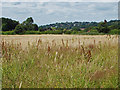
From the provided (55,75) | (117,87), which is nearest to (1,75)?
(55,75)

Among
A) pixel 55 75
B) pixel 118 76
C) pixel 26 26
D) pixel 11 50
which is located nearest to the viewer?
pixel 55 75

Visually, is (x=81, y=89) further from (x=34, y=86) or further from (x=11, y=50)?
(x=11, y=50)

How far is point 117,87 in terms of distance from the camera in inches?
94.0

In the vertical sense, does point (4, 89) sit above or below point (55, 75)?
below

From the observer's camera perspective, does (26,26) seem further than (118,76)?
Yes

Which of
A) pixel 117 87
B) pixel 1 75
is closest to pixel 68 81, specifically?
pixel 117 87

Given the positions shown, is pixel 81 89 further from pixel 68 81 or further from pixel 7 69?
pixel 7 69

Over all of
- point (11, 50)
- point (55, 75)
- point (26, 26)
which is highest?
point (26, 26)

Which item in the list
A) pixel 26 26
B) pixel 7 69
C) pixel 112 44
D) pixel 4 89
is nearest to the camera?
pixel 4 89

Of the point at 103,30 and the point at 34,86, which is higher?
the point at 103,30

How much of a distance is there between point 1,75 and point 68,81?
1227 millimetres

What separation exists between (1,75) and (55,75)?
983mm

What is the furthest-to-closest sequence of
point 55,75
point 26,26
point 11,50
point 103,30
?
1. point 26,26
2. point 103,30
3. point 11,50
4. point 55,75

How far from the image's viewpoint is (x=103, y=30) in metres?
29.3
